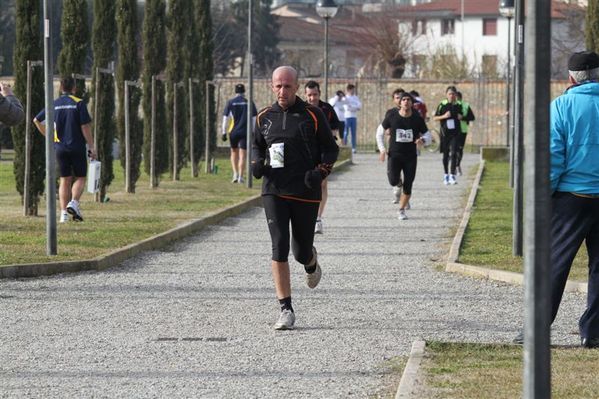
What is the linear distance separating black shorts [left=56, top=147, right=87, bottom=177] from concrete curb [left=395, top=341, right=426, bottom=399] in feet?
34.4

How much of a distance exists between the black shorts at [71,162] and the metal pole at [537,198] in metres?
14.3

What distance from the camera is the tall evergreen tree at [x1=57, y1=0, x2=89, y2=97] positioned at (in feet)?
74.5

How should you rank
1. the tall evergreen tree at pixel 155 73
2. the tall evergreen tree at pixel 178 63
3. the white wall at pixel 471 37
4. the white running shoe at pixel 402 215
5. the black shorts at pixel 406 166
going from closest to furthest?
the black shorts at pixel 406 166, the white running shoe at pixel 402 215, the tall evergreen tree at pixel 155 73, the tall evergreen tree at pixel 178 63, the white wall at pixel 471 37

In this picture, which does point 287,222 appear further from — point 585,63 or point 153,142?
point 153,142

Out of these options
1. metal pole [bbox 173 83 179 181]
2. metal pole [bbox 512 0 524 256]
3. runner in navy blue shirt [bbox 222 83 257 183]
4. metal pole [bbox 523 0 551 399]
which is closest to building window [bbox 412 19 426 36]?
metal pole [bbox 173 83 179 181]

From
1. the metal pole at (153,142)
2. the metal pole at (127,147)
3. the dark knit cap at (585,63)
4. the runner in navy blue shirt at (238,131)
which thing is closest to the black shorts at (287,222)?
the dark knit cap at (585,63)

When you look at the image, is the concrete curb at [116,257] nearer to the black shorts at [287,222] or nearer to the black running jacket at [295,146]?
the black running jacket at [295,146]

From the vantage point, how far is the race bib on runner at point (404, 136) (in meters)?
21.4

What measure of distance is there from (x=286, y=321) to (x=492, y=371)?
2497mm

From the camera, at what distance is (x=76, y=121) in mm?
19438

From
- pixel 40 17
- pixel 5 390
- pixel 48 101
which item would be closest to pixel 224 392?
pixel 5 390

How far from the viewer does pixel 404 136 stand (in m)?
21.5

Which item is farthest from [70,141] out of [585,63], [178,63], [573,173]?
[178,63]

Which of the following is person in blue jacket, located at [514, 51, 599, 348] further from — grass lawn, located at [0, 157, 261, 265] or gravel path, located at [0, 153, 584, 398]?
grass lawn, located at [0, 157, 261, 265]
